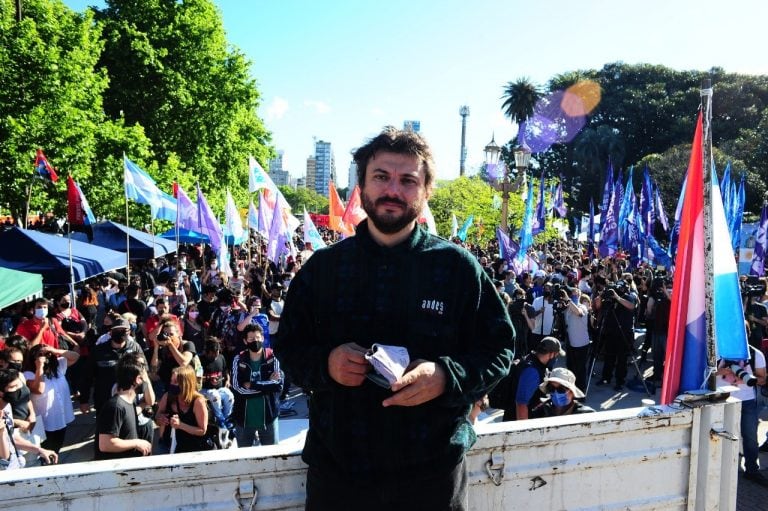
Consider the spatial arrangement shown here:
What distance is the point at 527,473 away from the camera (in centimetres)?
244

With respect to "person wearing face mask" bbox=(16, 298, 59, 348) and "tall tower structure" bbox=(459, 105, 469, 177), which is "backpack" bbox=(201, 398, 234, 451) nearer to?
"person wearing face mask" bbox=(16, 298, 59, 348)

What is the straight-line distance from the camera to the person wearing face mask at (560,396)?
15.7 ft

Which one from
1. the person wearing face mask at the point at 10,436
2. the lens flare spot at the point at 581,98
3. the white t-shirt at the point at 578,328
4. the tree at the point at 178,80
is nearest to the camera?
the person wearing face mask at the point at 10,436

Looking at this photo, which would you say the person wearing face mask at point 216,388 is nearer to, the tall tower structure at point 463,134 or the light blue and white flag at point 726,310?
the light blue and white flag at point 726,310

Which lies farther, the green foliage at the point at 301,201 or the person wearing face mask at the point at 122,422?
the green foliage at the point at 301,201

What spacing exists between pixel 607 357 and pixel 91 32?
1858 cm

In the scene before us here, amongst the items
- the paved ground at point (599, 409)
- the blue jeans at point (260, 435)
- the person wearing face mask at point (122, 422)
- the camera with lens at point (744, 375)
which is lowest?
the paved ground at point (599, 409)

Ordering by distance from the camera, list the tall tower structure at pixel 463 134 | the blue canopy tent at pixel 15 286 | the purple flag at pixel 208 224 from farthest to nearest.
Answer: the tall tower structure at pixel 463 134
the purple flag at pixel 208 224
the blue canopy tent at pixel 15 286

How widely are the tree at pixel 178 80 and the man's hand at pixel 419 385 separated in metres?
21.1

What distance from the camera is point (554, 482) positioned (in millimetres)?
2490

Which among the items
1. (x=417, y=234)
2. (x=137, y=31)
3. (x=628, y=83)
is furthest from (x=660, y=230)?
(x=417, y=234)

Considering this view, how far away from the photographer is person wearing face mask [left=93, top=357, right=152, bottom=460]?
439 centimetres

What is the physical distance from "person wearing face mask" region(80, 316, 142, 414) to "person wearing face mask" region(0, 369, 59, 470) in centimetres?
139

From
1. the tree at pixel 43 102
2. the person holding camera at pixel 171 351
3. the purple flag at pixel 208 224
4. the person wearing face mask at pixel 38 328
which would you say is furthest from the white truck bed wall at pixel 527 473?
the tree at pixel 43 102
